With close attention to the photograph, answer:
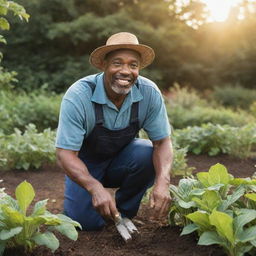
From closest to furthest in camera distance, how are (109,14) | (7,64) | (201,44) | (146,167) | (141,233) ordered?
(141,233) → (146,167) → (7,64) → (109,14) → (201,44)

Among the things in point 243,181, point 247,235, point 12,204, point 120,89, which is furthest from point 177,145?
point 247,235

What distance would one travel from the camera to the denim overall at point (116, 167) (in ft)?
11.1

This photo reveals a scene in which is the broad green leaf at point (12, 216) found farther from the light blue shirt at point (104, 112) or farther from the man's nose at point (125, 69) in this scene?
the man's nose at point (125, 69)

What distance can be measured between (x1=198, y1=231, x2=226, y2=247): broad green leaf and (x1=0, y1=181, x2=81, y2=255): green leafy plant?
0.62 m

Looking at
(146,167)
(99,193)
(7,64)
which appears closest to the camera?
(99,193)

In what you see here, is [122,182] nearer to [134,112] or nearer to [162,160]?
[162,160]

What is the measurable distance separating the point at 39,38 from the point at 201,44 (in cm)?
546

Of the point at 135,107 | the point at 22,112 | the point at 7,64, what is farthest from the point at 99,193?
the point at 7,64

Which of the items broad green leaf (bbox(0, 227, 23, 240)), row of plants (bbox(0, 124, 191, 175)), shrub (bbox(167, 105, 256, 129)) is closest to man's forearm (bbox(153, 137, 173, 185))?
broad green leaf (bbox(0, 227, 23, 240))

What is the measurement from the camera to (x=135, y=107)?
3352 mm

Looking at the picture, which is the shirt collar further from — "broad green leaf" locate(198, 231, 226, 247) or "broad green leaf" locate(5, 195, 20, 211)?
"broad green leaf" locate(198, 231, 226, 247)

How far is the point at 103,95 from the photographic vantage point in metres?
3.23

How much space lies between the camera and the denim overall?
3.37m

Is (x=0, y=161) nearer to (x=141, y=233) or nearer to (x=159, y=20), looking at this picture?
(x=141, y=233)
